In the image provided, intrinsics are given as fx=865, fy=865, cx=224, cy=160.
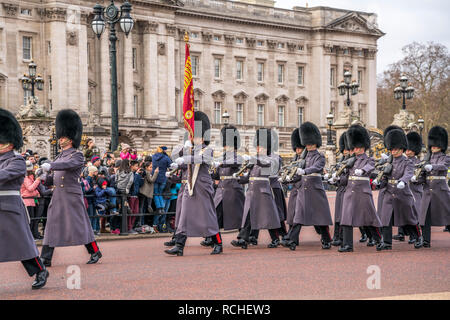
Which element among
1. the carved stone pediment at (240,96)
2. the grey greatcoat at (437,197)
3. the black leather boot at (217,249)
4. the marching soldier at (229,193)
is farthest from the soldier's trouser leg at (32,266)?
the carved stone pediment at (240,96)

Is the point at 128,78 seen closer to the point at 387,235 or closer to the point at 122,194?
the point at 122,194

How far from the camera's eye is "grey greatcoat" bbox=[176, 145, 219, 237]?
12.3 metres

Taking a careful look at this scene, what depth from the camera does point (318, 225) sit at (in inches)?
532

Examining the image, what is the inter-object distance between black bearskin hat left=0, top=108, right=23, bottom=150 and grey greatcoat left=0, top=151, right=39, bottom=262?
0.18 metres

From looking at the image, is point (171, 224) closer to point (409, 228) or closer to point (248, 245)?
point (248, 245)

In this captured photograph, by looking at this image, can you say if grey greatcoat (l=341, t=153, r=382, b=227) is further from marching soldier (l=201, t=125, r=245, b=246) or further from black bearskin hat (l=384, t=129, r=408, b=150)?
marching soldier (l=201, t=125, r=245, b=246)

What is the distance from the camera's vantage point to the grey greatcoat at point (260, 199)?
44.5ft

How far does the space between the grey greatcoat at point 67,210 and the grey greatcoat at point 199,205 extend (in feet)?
5.74

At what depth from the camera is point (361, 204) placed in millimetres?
12969

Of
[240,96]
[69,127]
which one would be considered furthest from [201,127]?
[240,96]

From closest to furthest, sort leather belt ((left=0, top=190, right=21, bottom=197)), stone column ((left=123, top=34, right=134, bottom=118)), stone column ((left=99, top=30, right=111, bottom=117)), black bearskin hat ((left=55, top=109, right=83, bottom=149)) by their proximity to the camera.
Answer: leather belt ((left=0, top=190, right=21, bottom=197)) → black bearskin hat ((left=55, top=109, right=83, bottom=149)) → stone column ((left=99, top=30, right=111, bottom=117)) → stone column ((left=123, top=34, right=134, bottom=118))

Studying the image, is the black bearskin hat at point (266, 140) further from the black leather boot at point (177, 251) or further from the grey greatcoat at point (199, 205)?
the black leather boot at point (177, 251)

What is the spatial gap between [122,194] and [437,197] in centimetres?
563

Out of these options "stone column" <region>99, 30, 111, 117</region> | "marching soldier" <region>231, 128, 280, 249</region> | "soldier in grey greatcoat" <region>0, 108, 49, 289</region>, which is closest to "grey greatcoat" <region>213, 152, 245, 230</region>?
"marching soldier" <region>231, 128, 280, 249</region>
